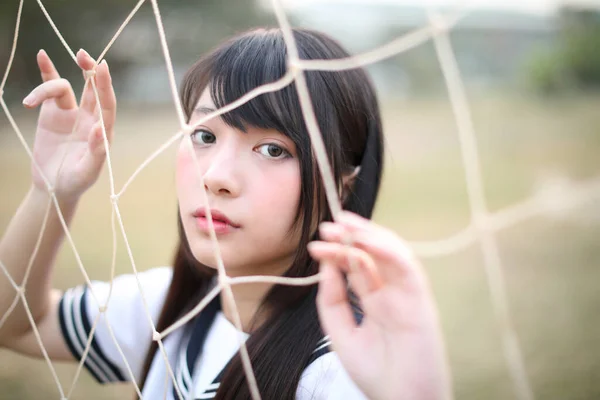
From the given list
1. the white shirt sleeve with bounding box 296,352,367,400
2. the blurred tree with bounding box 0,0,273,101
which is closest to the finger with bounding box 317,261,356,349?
the white shirt sleeve with bounding box 296,352,367,400

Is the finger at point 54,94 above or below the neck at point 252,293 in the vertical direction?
above

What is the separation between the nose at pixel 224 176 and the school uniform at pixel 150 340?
18 cm

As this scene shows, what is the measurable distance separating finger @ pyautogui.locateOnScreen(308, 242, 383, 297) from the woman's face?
201 mm

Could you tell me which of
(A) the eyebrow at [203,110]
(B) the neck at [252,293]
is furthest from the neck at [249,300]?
(A) the eyebrow at [203,110]

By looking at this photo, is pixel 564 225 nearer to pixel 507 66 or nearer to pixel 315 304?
pixel 315 304

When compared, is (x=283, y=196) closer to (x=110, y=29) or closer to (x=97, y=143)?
(x=97, y=143)

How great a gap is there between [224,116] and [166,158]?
12.6 ft

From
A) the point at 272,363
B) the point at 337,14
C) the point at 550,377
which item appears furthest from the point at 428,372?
the point at 337,14

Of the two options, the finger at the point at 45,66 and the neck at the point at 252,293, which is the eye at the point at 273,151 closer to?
the neck at the point at 252,293

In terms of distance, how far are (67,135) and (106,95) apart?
0.11 meters

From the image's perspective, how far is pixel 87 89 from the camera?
0.72 m

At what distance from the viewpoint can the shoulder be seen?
1.77 ft

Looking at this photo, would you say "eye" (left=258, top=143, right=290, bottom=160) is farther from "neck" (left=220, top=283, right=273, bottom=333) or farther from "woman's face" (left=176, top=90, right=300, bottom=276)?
"neck" (left=220, top=283, right=273, bottom=333)

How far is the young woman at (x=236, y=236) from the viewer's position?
591 mm
